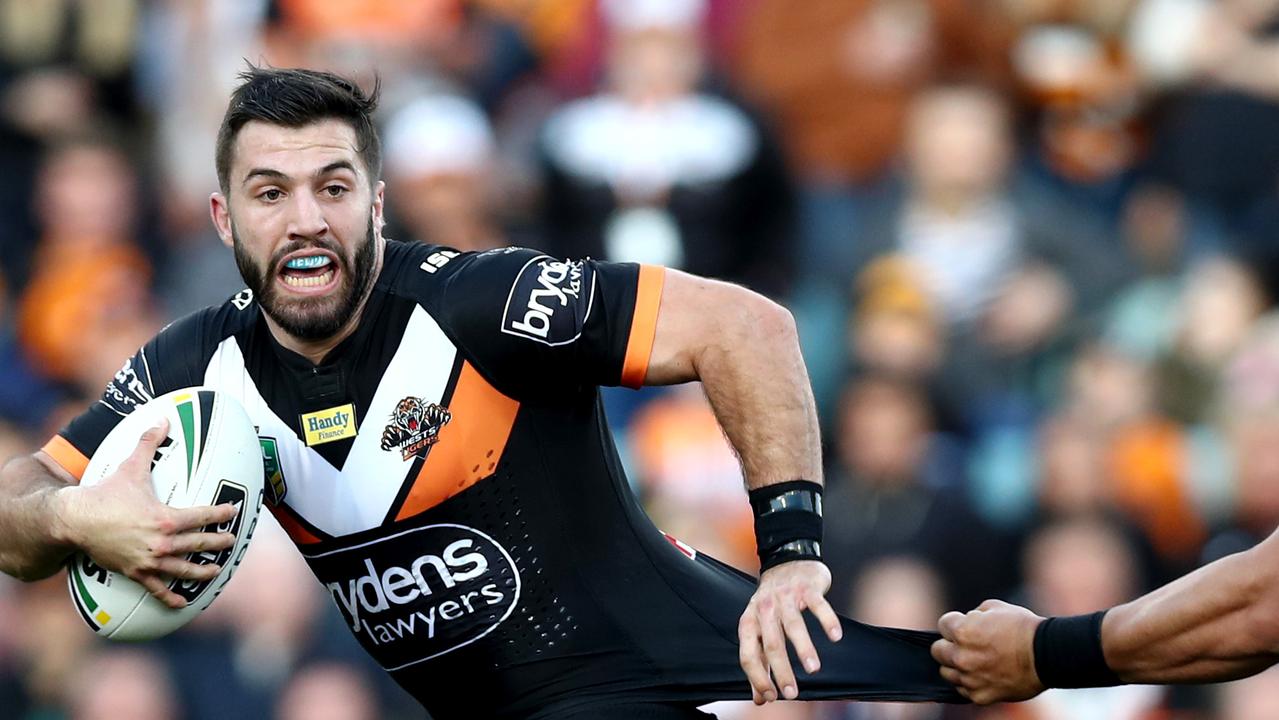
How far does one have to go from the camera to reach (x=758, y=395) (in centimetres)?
532

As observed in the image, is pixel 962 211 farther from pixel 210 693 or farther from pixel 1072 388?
pixel 210 693

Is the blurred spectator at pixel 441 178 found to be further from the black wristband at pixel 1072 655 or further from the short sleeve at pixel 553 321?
the black wristband at pixel 1072 655

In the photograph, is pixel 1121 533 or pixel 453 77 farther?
pixel 453 77

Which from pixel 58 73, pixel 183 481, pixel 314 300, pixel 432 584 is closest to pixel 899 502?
pixel 432 584

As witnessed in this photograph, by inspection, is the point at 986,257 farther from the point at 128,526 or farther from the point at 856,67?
the point at 128,526

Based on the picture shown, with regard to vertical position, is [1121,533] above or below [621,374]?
above

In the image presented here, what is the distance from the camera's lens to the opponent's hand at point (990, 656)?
5.69m

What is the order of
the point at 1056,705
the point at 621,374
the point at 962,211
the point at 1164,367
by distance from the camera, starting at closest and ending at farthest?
1. the point at 621,374
2. the point at 1056,705
3. the point at 1164,367
4. the point at 962,211

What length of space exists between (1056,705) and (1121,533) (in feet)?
Answer: 2.99

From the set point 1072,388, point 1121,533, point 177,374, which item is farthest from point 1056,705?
Result: point 177,374

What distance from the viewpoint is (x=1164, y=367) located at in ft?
32.3

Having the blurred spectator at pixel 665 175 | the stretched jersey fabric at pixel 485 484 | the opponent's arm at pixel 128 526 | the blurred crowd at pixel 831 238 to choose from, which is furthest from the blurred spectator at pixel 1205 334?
the opponent's arm at pixel 128 526

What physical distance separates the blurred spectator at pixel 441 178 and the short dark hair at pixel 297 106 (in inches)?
185

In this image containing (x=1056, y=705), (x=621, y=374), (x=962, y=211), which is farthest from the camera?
(x=962, y=211)
